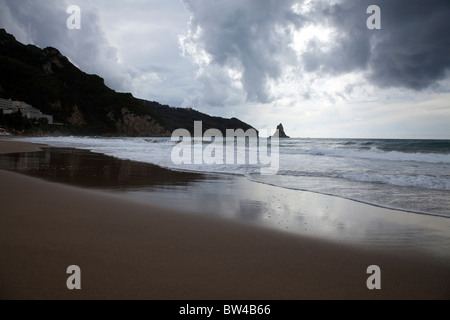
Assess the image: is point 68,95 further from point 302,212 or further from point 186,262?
point 186,262

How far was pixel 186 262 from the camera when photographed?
2.71 meters

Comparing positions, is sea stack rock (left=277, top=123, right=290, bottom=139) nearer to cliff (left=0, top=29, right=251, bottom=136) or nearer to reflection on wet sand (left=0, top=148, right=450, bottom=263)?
cliff (left=0, top=29, right=251, bottom=136)

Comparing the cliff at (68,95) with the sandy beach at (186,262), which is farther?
the cliff at (68,95)

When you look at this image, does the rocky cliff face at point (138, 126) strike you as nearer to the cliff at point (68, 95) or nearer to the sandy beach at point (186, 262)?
the cliff at point (68, 95)

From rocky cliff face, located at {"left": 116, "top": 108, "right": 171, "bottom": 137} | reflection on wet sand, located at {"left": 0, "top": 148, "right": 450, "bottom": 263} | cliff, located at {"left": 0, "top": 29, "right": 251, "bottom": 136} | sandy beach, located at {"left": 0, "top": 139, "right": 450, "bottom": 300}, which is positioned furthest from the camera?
rocky cliff face, located at {"left": 116, "top": 108, "right": 171, "bottom": 137}

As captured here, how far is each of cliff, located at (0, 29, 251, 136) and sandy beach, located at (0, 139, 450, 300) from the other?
105 m

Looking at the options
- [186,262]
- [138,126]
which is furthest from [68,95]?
[186,262]

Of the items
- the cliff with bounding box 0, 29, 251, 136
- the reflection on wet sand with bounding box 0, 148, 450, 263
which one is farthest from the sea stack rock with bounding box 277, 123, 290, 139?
the reflection on wet sand with bounding box 0, 148, 450, 263

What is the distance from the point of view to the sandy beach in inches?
87.7

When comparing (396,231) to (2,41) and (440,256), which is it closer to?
(440,256)

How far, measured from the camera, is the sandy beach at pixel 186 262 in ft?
7.30

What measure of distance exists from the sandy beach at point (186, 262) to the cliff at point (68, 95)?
105 metres

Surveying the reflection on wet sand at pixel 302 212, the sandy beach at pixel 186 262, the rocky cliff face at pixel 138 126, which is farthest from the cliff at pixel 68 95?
the sandy beach at pixel 186 262

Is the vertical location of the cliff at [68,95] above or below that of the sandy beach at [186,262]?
above
